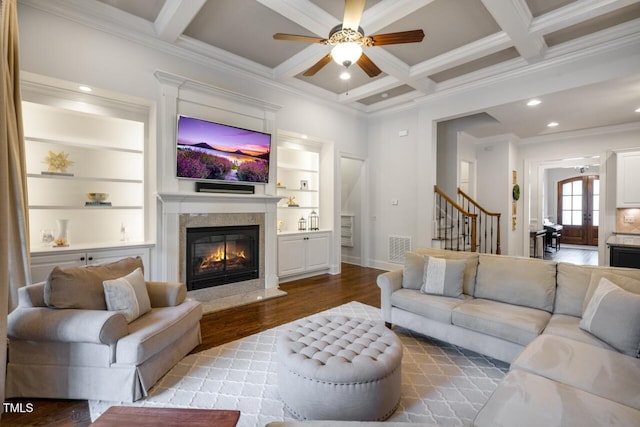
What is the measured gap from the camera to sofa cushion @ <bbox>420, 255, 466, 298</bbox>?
2.92m

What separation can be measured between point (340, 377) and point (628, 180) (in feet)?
22.5

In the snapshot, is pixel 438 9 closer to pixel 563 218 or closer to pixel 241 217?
pixel 241 217

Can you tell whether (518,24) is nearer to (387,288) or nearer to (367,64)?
(367,64)

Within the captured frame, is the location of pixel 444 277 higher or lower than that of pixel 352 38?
lower

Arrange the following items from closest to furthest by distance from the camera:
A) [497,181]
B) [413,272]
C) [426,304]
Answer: [426,304], [413,272], [497,181]

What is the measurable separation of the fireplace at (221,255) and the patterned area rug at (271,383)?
1556 millimetres

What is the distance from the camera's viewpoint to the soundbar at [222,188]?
406cm

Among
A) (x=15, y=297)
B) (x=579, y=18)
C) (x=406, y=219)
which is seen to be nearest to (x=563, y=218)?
(x=406, y=219)

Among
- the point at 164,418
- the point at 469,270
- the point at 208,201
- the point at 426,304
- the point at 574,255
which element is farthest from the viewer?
the point at 574,255

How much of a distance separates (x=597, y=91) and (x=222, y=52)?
5.01 m

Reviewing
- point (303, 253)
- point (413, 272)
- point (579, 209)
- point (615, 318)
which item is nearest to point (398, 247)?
point (303, 253)

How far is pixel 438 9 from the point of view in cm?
318

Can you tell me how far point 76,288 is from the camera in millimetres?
2160

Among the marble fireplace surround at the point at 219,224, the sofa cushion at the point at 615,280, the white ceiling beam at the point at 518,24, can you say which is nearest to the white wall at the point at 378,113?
the white ceiling beam at the point at 518,24
